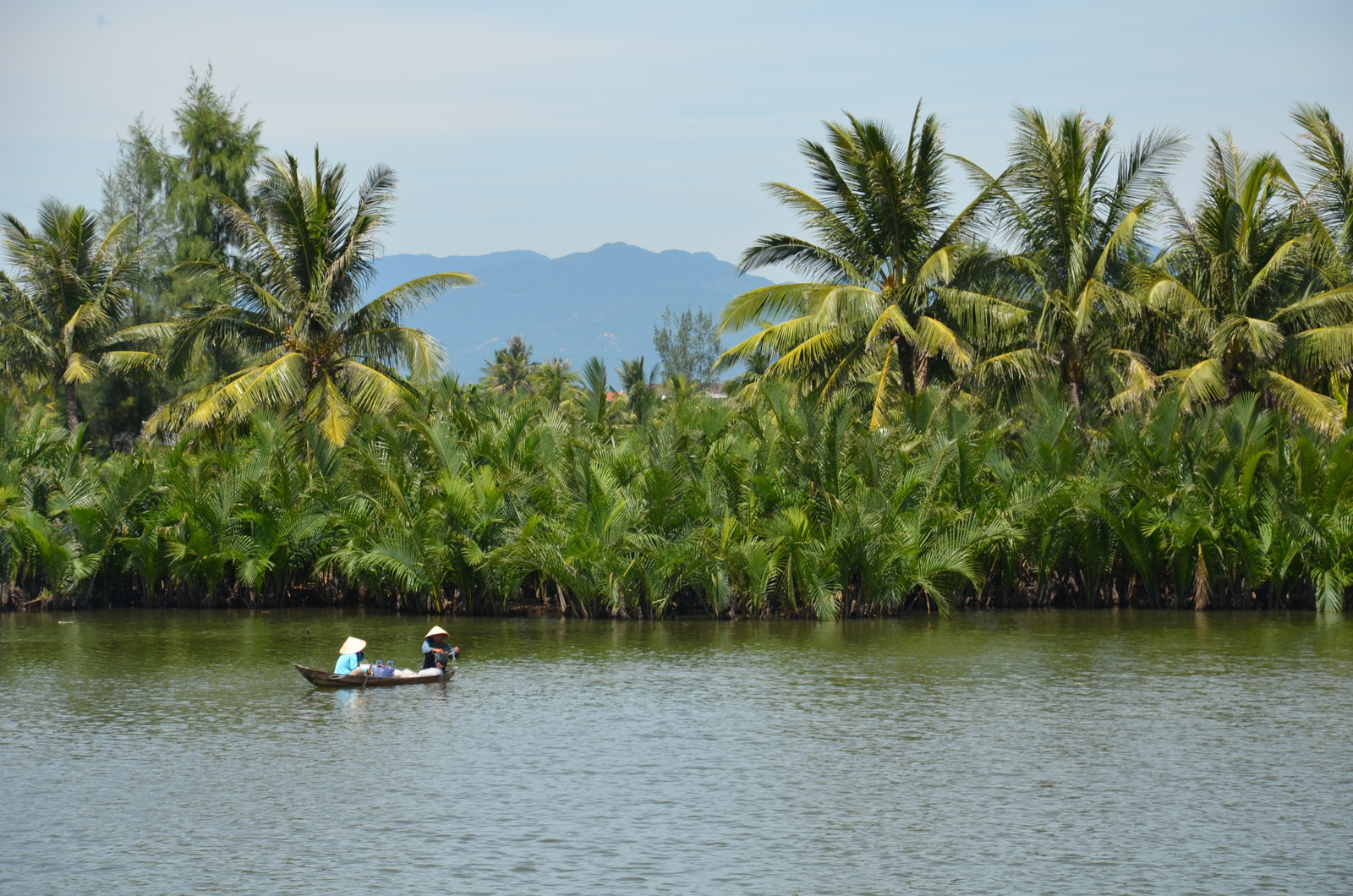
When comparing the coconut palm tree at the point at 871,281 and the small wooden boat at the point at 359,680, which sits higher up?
the coconut palm tree at the point at 871,281

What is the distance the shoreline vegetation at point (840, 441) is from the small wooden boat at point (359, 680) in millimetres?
4820

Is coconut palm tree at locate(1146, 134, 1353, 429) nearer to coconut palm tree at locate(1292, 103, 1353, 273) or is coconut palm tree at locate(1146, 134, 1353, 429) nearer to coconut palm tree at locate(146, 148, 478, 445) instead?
coconut palm tree at locate(1292, 103, 1353, 273)

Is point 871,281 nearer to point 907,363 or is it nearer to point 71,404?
point 907,363

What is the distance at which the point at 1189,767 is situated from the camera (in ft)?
40.3

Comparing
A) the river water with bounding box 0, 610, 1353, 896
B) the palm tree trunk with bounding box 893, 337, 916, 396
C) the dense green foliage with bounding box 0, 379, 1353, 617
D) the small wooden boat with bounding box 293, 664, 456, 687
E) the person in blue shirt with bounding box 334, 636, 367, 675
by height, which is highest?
the palm tree trunk with bounding box 893, 337, 916, 396

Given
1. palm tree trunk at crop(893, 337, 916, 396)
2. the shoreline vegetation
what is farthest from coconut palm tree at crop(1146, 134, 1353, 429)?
palm tree trunk at crop(893, 337, 916, 396)

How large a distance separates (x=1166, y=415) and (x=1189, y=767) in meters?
12.8

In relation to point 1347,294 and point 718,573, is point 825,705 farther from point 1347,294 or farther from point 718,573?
point 1347,294

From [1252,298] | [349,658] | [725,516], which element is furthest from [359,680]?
[1252,298]

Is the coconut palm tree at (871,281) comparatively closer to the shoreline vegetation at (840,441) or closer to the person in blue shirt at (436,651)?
the shoreline vegetation at (840,441)

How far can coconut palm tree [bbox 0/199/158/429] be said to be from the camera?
40.1 m

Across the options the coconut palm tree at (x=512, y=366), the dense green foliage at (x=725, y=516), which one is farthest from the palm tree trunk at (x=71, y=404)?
the coconut palm tree at (x=512, y=366)

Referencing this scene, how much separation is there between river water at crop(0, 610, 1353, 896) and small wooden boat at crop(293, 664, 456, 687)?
18 centimetres

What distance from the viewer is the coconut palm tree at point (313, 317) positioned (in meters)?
29.6
